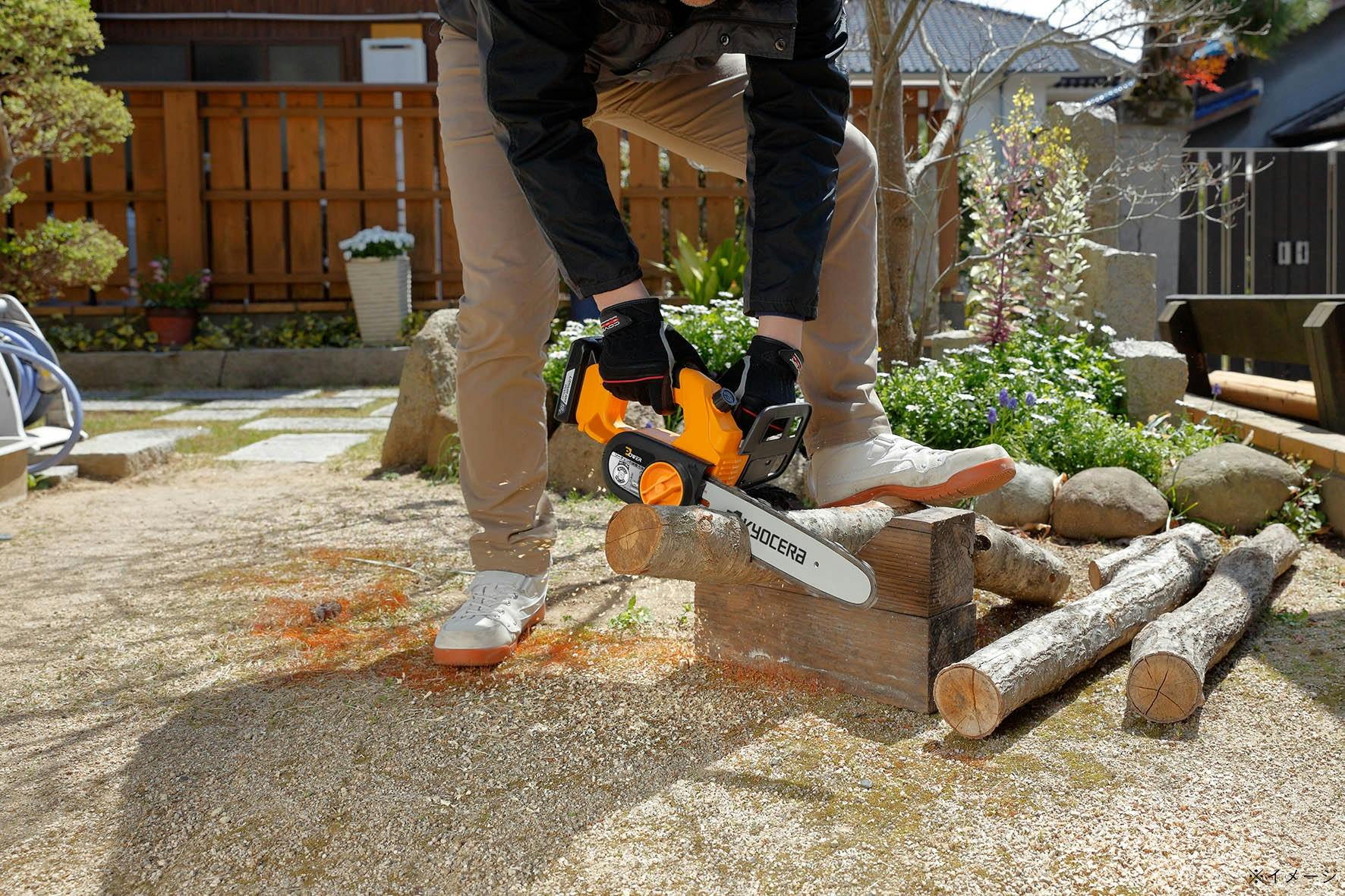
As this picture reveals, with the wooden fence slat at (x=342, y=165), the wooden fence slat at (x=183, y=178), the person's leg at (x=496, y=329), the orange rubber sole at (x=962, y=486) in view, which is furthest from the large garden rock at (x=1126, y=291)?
the wooden fence slat at (x=183, y=178)

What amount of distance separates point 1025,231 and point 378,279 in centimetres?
484

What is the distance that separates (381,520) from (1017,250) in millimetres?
2926

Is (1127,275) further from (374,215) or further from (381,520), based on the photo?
(374,215)

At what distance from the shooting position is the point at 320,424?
595 centimetres

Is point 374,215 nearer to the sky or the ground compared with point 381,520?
nearer to the sky

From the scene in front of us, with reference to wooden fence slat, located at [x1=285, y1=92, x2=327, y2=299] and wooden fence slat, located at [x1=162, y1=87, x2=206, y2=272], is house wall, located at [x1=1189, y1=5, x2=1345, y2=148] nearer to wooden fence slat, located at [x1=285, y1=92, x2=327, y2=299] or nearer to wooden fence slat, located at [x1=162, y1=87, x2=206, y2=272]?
wooden fence slat, located at [x1=285, y1=92, x2=327, y2=299]

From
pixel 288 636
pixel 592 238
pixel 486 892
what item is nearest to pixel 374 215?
pixel 288 636

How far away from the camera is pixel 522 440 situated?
2.25 metres

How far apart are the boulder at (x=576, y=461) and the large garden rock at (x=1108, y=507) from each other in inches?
59.6

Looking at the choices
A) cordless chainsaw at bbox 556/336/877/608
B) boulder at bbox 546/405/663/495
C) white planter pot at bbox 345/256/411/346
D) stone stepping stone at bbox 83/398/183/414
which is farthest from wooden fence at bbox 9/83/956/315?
cordless chainsaw at bbox 556/336/877/608

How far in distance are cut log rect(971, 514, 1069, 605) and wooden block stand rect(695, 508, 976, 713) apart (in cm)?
13

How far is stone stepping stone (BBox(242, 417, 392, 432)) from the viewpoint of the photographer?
577 cm

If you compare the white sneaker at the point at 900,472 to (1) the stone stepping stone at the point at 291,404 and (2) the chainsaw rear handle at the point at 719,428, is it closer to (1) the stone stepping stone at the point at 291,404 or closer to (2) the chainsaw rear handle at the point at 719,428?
(2) the chainsaw rear handle at the point at 719,428

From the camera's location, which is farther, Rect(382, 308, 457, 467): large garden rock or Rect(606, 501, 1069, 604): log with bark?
Rect(382, 308, 457, 467): large garden rock
